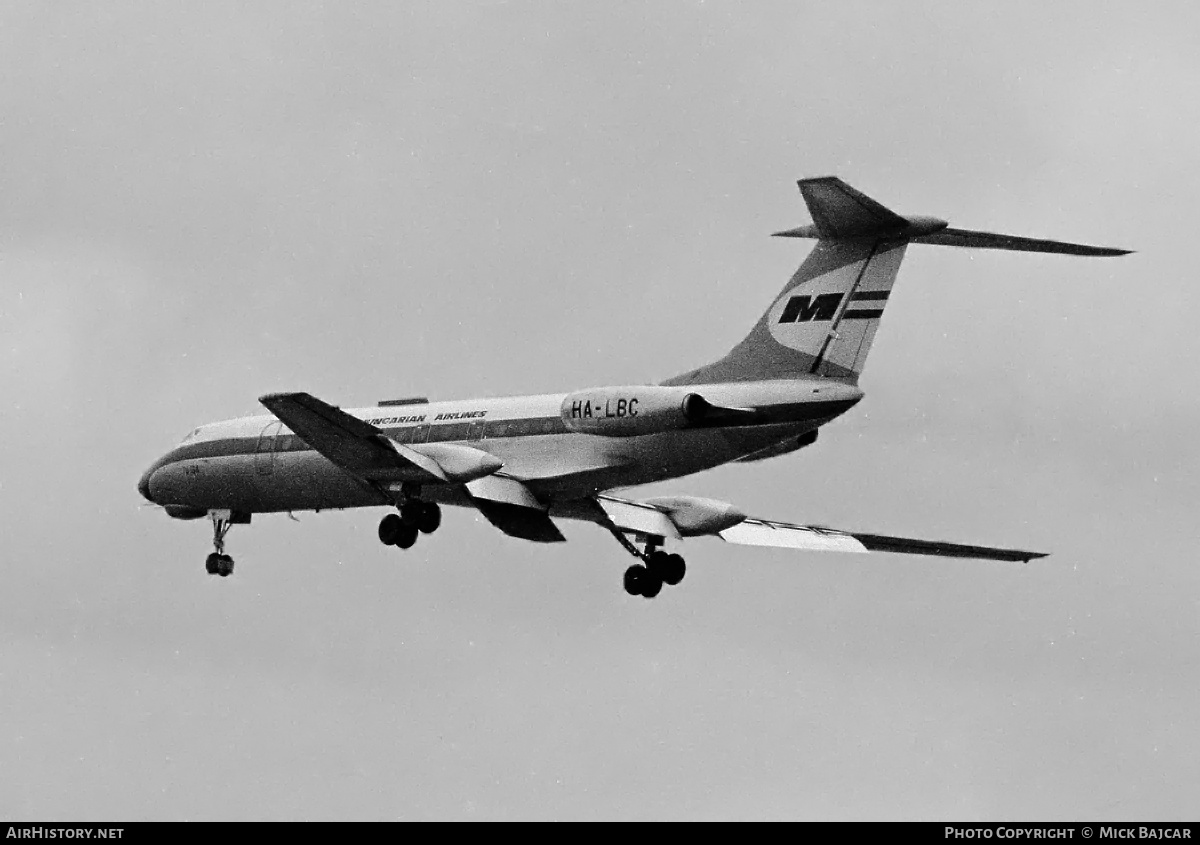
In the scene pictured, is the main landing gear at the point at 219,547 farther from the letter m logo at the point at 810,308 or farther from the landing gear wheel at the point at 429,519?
the letter m logo at the point at 810,308

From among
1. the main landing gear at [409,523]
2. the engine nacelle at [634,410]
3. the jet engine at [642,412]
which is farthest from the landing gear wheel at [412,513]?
the engine nacelle at [634,410]

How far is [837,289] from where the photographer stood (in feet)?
150

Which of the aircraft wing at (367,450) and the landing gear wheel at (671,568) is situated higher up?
the aircraft wing at (367,450)

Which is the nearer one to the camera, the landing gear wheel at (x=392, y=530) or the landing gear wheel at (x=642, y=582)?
the landing gear wheel at (x=392, y=530)

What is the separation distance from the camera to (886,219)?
147ft

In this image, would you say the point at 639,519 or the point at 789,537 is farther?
the point at 789,537

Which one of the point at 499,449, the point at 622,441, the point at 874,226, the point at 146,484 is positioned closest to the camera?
the point at 874,226

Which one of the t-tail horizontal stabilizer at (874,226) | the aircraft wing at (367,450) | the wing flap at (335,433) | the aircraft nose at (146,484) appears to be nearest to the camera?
the t-tail horizontal stabilizer at (874,226)

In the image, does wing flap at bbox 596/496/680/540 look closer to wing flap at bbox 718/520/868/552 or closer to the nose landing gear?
wing flap at bbox 718/520/868/552

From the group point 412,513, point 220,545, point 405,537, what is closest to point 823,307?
point 412,513

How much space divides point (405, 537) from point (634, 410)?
21.5 ft

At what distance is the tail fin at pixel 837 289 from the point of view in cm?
4469

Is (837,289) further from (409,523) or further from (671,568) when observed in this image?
(409,523)
